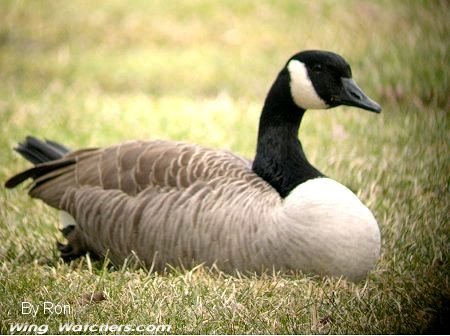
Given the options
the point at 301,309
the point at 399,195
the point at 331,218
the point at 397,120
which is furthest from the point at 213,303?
the point at 397,120

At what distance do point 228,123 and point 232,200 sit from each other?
342 centimetres

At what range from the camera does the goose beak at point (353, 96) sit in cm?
466

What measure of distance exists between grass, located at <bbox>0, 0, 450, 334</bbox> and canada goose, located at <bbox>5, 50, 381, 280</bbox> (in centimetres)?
13

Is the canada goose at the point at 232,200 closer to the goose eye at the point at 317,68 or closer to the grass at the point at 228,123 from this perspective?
the goose eye at the point at 317,68

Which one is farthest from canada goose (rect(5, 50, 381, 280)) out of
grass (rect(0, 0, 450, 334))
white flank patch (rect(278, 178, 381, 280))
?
grass (rect(0, 0, 450, 334))

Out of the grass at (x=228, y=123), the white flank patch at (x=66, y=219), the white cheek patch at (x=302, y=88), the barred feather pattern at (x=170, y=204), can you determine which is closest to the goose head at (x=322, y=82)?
the white cheek patch at (x=302, y=88)

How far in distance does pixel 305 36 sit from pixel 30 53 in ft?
11.6

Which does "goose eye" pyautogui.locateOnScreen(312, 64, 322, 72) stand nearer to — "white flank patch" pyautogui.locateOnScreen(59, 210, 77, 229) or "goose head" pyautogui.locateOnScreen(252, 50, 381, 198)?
"goose head" pyautogui.locateOnScreen(252, 50, 381, 198)

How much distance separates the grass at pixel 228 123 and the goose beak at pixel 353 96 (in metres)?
0.84

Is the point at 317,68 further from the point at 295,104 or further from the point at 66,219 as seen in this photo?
the point at 66,219

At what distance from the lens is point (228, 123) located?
799cm

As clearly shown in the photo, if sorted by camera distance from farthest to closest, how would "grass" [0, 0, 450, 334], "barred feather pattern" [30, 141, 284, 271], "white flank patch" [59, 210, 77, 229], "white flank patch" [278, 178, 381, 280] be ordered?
"white flank patch" [59, 210, 77, 229] → "barred feather pattern" [30, 141, 284, 271] → "white flank patch" [278, 178, 381, 280] → "grass" [0, 0, 450, 334]

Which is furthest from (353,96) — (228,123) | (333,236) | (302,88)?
(228,123)

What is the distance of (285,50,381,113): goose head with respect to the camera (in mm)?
4727
